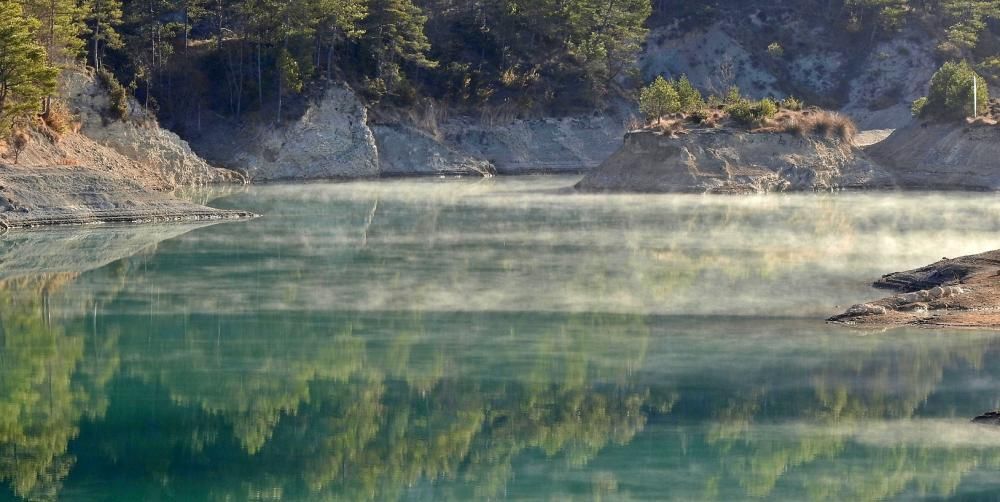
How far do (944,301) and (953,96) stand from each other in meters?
49.8

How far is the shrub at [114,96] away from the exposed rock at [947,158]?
38.8m

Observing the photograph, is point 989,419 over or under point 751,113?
under

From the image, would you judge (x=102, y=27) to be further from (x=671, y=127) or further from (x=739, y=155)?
(x=739, y=155)

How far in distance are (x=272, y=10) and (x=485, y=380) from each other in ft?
224

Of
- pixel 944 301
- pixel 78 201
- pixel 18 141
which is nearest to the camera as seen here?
pixel 944 301

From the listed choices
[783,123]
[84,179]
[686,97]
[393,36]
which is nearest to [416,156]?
[393,36]

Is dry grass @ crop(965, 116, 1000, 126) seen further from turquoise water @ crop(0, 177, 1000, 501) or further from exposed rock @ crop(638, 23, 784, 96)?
exposed rock @ crop(638, 23, 784, 96)

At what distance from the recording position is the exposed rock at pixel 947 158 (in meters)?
76.3

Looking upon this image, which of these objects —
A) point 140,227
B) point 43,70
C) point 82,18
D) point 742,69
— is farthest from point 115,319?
point 742,69

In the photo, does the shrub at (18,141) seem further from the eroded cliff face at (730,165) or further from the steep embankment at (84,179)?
the eroded cliff face at (730,165)

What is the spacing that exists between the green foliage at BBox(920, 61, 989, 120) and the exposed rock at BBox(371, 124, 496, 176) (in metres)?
27.8

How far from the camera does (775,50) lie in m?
114

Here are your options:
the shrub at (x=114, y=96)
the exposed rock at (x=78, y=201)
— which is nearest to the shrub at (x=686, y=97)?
the shrub at (x=114, y=96)

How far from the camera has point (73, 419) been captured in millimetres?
22953
